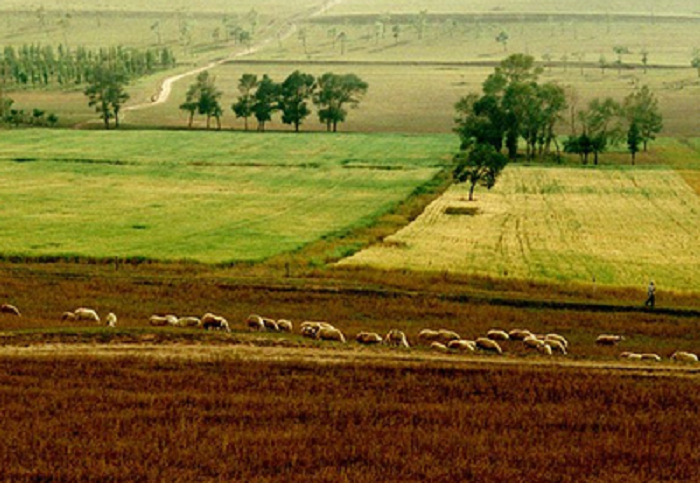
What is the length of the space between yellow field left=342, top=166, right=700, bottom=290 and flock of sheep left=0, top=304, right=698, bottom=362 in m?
15.2

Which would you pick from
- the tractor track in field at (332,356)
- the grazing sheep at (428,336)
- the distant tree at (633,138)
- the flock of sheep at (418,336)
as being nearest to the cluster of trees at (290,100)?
the distant tree at (633,138)

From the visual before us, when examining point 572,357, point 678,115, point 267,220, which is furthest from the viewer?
point 678,115

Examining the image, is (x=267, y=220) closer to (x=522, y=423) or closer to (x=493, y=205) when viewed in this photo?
(x=493, y=205)

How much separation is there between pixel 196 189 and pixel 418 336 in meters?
56.0

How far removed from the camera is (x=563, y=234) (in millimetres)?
70250

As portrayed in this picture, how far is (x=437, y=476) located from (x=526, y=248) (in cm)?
4362

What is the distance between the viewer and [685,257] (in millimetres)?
61438

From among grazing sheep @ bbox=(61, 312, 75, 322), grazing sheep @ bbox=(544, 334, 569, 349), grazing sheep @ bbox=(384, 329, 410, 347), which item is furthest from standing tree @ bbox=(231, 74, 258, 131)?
grazing sheep @ bbox=(384, 329, 410, 347)

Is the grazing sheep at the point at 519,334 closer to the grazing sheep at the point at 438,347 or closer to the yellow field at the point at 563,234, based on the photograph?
the grazing sheep at the point at 438,347

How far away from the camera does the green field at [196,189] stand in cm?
6353

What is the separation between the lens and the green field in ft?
208

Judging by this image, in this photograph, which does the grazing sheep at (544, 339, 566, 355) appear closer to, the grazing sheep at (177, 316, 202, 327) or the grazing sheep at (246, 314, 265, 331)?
the grazing sheep at (246, 314, 265, 331)

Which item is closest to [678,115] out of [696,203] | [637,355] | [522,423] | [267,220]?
[696,203]

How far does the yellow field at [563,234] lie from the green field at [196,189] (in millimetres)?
6200
